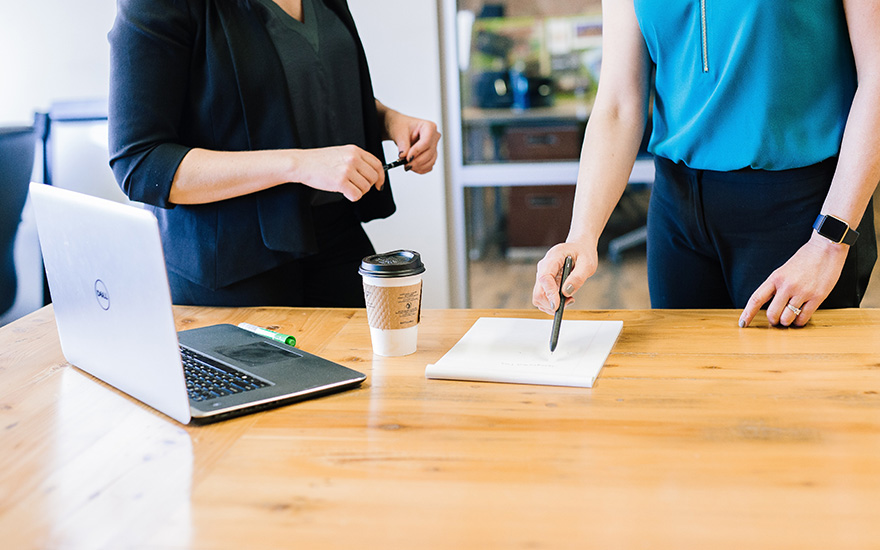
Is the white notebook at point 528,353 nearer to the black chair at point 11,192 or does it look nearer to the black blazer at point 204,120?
the black blazer at point 204,120

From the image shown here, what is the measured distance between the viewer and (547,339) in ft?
3.93

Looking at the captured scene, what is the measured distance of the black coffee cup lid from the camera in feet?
3.68

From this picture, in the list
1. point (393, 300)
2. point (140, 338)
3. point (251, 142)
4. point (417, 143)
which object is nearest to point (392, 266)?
point (393, 300)

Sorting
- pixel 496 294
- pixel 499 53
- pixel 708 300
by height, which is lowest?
pixel 496 294

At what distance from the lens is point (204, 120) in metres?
1.51

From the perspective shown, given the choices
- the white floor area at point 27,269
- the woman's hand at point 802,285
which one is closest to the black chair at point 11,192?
the white floor area at point 27,269

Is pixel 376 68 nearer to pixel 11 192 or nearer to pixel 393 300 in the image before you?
pixel 11 192

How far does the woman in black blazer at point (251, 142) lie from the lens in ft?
4.61

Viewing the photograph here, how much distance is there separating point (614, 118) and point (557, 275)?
1.26ft

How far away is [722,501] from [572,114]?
2.55 metres

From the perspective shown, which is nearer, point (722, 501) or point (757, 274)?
point (722, 501)

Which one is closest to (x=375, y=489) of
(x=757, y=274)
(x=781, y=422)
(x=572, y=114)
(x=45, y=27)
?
(x=781, y=422)

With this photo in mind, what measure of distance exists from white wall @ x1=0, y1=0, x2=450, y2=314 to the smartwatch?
1.96 meters

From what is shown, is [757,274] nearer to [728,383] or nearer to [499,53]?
[728,383]
